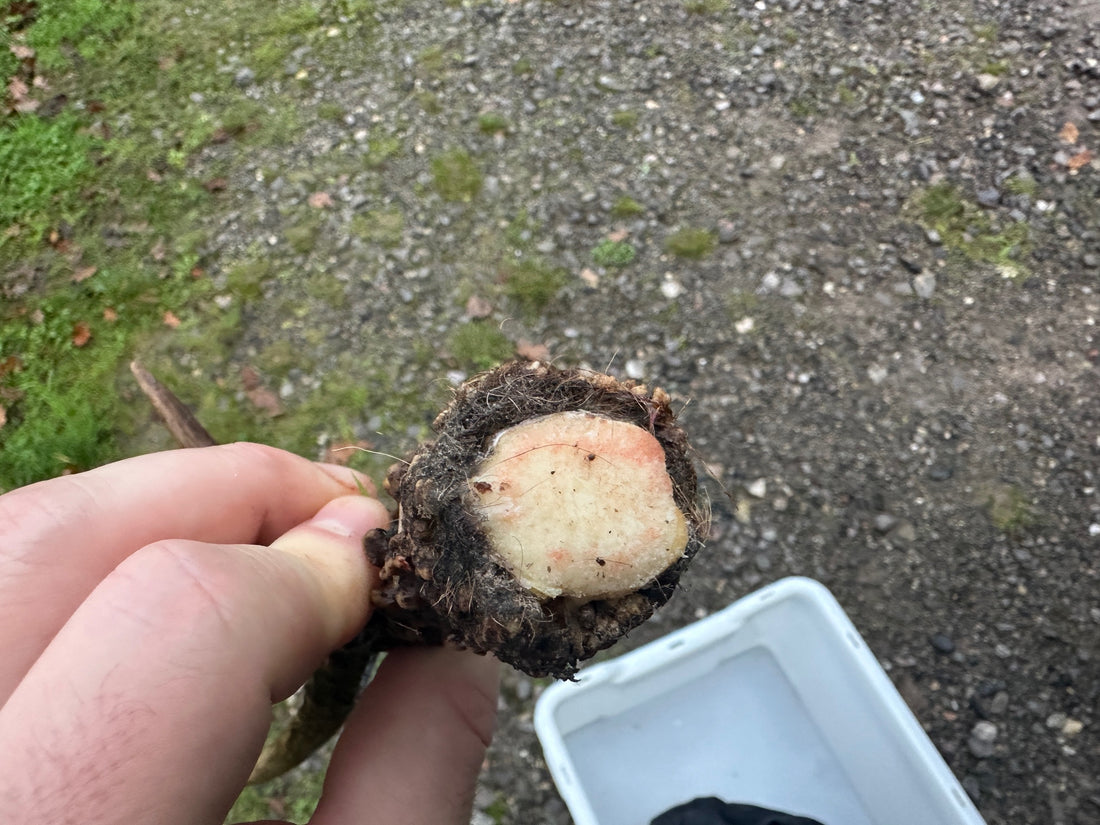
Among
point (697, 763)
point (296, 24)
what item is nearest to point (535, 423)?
point (697, 763)

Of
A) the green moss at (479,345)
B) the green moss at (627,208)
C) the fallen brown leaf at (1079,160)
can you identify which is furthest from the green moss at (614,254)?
the fallen brown leaf at (1079,160)

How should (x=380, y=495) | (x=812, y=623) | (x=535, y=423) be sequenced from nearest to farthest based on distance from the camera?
(x=535, y=423)
(x=812, y=623)
(x=380, y=495)

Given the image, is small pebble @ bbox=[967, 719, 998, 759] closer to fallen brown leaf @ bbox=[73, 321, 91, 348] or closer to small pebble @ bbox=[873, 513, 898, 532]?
small pebble @ bbox=[873, 513, 898, 532]

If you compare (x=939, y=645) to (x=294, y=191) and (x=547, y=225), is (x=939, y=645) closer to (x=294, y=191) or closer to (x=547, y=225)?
(x=547, y=225)

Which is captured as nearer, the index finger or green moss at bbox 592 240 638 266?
the index finger

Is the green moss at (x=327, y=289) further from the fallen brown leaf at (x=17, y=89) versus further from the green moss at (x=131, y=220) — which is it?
the fallen brown leaf at (x=17, y=89)

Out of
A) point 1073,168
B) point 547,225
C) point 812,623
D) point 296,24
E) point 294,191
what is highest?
point 296,24

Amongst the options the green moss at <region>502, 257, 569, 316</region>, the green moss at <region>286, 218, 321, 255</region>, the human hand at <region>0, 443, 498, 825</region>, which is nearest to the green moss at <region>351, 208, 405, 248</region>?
the green moss at <region>286, 218, 321, 255</region>
